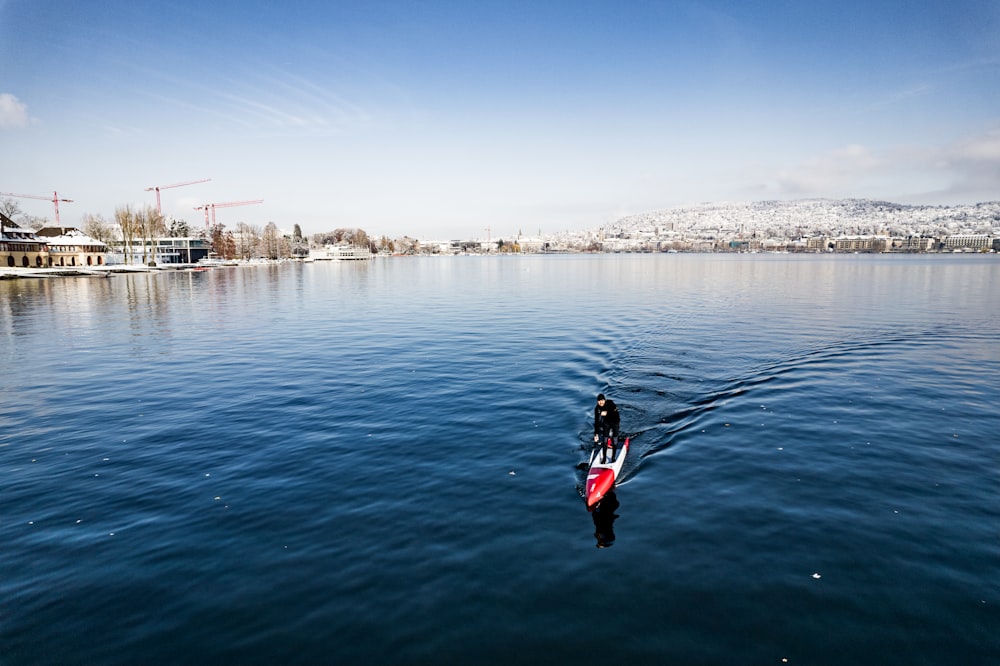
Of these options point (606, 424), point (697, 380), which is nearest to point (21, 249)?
point (697, 380)

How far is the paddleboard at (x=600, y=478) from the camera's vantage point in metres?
18.9

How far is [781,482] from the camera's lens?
67.9 feet

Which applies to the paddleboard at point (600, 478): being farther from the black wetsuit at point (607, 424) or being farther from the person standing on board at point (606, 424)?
the black wetsuit at point (607, 424)

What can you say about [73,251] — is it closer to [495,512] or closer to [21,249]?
[21,249]

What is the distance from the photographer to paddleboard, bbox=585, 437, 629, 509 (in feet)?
62.0

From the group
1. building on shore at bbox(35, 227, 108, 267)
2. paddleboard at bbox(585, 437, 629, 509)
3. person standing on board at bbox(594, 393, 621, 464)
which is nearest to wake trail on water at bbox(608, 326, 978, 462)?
paddleboard at bbox(585, 437, 629, 509)

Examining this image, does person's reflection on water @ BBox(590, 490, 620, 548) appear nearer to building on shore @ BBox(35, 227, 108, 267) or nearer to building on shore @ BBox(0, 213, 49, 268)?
building on shore @ BBox(0, 213, 49, 268)

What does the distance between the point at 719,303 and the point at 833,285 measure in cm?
5050

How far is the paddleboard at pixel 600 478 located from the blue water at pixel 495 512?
0.77 meters

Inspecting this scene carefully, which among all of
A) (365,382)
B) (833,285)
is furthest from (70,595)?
(833,285)

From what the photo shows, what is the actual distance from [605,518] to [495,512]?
12.4 ft

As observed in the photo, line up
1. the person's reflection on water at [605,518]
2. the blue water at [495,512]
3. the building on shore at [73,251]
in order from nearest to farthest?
the blue water at [495,512], the person's reflection on water at [605,518], the building on shore at [73,251]

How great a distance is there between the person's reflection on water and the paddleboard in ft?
0.72

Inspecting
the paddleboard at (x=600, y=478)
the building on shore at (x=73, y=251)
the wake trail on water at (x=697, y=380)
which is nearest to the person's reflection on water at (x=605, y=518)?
the paddleboard at (x=600, y=478)
